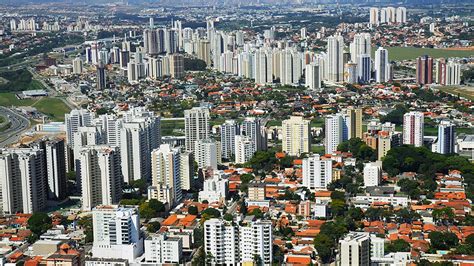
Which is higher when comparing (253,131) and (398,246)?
(253,131)

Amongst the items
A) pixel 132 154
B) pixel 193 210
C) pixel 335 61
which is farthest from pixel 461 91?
pixel 193 210

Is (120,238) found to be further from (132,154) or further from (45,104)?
(45,104)

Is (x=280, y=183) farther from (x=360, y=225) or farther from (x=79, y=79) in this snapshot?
(x=79, y=79)

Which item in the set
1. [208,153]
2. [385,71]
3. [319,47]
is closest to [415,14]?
[319,47]

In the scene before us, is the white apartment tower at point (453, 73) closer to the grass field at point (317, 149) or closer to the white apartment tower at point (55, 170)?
the grass field at point (317, 149)

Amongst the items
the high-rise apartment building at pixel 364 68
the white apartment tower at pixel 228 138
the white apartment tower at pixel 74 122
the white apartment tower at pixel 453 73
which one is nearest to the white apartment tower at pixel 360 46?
the high-rise apartment building at pixel 364 68

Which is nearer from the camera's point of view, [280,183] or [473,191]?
[473,191]

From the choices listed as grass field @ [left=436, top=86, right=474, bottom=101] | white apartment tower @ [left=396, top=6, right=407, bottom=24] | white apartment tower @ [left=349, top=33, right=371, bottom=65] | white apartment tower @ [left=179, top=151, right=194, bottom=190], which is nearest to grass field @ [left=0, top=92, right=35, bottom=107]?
white apartment tower @ [left=349, top=33, right=371, bottom=65]
